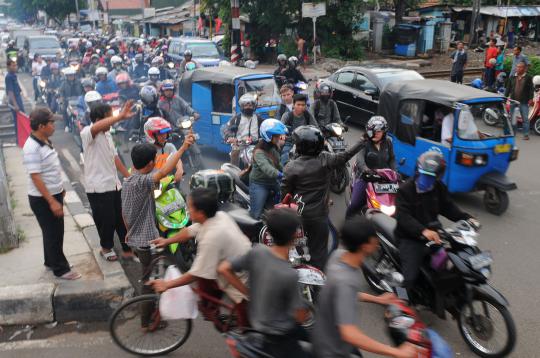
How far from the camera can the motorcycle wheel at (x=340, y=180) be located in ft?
28.4

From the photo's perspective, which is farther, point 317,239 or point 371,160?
point 371,160

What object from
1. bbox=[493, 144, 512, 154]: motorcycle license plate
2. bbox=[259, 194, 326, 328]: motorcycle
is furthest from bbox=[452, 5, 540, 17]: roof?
bbox=[259, 194, 326, 328]: motorcycle

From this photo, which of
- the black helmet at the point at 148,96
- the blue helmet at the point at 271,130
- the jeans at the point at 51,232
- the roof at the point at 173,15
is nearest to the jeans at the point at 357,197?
the blue helmet at the point at 271,130

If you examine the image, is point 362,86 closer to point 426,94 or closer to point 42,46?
point 426,94

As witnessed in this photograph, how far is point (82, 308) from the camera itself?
5023 mm

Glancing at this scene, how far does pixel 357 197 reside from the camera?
6195 mm

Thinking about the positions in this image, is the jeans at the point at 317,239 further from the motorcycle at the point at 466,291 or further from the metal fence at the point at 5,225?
the metal fence at the point at 5,225

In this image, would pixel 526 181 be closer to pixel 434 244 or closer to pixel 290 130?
pixel 290 130

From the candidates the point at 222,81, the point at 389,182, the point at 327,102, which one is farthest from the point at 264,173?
the point at 222,81

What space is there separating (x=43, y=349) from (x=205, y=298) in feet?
5.46

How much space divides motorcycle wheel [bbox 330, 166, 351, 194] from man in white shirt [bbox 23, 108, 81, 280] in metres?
4.61

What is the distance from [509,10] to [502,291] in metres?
31.8

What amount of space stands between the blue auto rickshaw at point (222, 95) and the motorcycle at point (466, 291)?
18.5 ft

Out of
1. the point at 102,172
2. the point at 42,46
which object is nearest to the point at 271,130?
the point at 102,172
